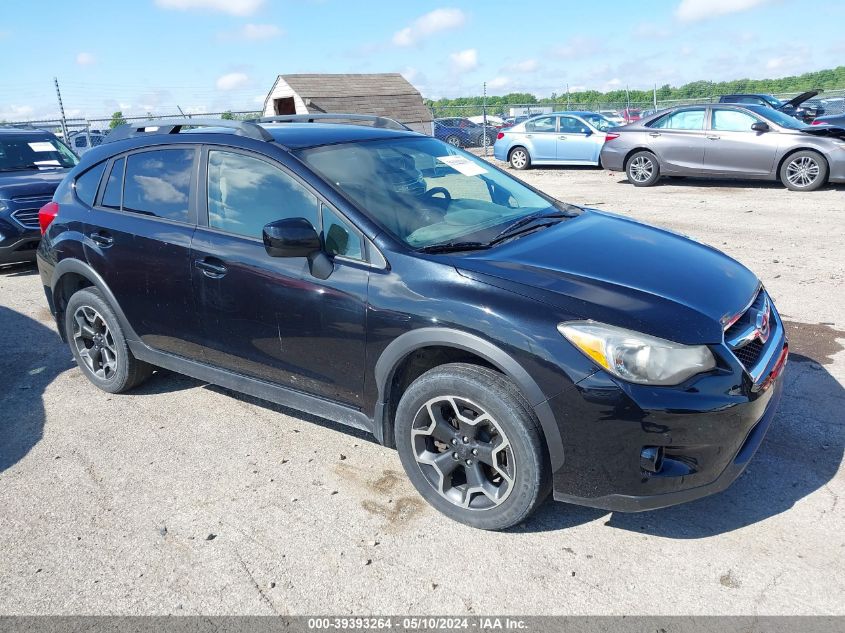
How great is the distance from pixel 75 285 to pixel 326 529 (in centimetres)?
283

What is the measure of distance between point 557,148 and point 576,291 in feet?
51.1

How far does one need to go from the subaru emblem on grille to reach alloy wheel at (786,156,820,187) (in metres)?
10.1

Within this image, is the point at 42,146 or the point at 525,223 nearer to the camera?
the point at 525,223

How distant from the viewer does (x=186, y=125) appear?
14.1ft

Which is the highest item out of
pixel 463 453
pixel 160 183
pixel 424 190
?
pixel 160 183

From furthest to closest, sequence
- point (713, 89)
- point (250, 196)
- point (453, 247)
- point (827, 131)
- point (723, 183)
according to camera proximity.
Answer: point (713, 89)
point (723, 183)
point (827, 131)
point (250, 196)
point (453, 247)

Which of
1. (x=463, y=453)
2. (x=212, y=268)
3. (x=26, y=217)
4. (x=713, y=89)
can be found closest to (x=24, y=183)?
(x=26, y=217)

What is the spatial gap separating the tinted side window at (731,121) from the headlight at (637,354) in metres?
11.1

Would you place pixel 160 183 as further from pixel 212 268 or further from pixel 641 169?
pixel 641 169

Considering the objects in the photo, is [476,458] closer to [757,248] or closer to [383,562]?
[383,562]

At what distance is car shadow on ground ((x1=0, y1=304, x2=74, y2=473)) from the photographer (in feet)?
13.7

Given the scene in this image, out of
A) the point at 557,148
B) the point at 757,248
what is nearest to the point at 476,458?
the point at 757,248

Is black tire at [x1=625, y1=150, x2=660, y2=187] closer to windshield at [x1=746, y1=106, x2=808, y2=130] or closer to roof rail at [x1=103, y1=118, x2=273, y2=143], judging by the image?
windshield at [x1=746, y1=106, x2=808, y2=130]

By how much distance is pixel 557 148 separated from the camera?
57.7ft
